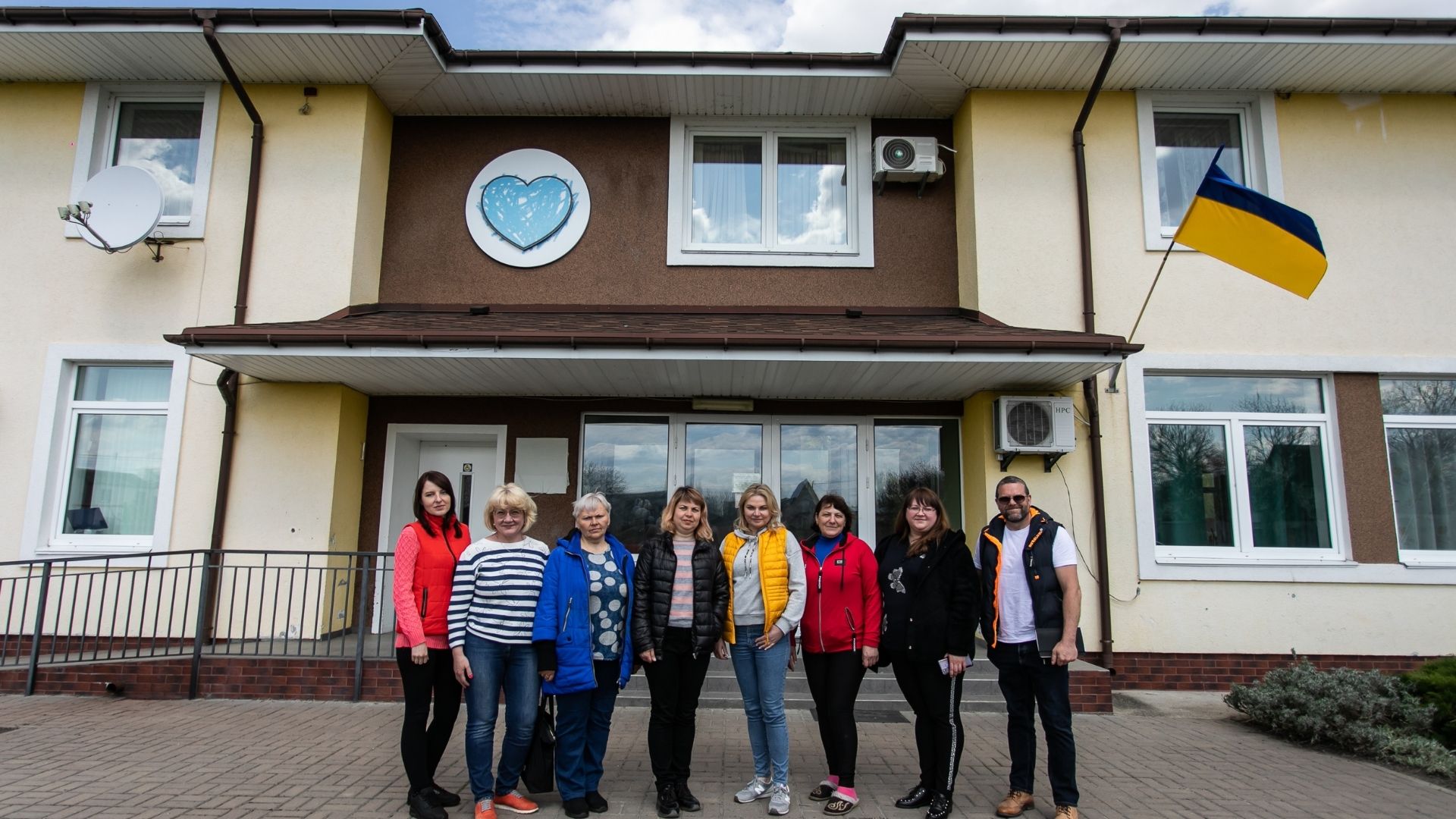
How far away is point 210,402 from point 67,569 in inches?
71.8

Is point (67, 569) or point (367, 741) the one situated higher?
point (67, 569)

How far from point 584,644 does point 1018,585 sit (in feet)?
7.09

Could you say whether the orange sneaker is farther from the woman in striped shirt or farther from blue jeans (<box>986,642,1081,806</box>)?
blue jeans (<box>986,642,1081,806</box>)

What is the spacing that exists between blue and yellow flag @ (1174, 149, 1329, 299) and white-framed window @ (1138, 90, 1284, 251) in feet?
3.89

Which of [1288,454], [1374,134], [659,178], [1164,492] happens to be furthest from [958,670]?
[1374,134]

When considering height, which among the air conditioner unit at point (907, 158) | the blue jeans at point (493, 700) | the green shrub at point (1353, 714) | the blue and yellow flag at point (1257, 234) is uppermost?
the air conditioner unit at point (907, 158)

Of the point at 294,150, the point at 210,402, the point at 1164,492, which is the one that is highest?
the point at 294,150

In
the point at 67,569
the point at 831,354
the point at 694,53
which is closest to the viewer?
the point at 831,354

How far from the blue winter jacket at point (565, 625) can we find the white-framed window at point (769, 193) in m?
4.65

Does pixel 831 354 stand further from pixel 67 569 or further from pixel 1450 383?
pixel 67 569

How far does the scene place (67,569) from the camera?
699 cm

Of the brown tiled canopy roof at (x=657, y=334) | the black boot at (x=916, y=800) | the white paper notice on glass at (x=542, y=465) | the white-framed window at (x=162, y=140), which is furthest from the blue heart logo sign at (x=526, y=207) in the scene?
the black boot at (x=916, y=800)

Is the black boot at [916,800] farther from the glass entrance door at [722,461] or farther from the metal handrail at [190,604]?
the metal handrail at [190,604]

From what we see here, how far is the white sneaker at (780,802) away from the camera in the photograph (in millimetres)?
3873
